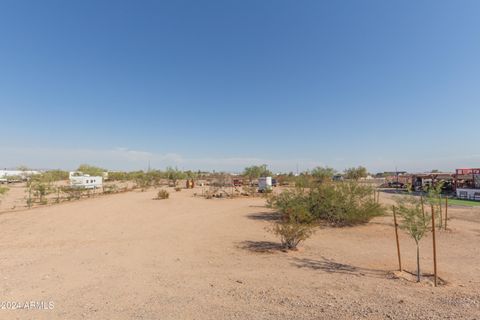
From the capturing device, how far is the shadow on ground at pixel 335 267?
19.6 ft

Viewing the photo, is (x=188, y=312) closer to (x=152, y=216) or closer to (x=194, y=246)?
(x=194, y=246)

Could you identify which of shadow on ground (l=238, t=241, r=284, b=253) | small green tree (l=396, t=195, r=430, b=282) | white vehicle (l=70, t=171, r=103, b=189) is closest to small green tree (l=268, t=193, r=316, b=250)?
shadow on ground (l=238, t=241, r=284, b=253)

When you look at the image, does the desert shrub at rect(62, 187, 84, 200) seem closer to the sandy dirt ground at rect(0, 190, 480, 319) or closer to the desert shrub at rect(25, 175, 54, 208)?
the desert shrub at rect(25, 175, 54, 208)

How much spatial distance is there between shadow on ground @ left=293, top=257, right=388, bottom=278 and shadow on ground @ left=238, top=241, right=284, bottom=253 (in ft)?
3.60

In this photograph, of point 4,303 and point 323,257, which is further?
point 323,257

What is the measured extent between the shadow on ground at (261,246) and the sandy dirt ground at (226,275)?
0.03 m

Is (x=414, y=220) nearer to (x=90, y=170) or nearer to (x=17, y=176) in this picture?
(x=90, y=170)

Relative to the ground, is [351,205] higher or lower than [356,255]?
higher

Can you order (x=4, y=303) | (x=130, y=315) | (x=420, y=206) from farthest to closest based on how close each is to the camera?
(x=420, y=206) → (x=4, y=303) → (x=130, y=315)

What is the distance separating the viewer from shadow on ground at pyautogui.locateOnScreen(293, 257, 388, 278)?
5.98m

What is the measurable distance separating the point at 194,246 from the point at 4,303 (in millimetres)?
4639

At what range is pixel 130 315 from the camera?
4.15 m

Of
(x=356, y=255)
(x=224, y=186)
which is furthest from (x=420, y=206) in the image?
(x=224, y=186)

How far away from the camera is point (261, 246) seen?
8.51 m
